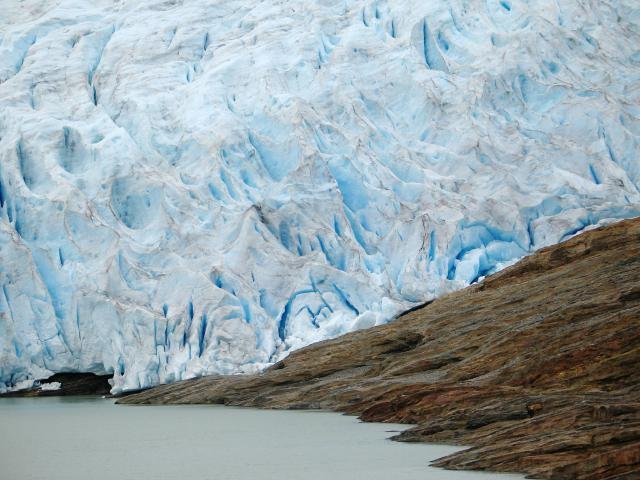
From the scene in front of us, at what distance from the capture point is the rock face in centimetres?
1205

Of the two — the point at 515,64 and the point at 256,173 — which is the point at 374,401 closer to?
the point at 256,173

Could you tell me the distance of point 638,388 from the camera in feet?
48.4

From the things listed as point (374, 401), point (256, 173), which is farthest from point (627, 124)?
point (374, 401)

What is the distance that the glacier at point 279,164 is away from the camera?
2800 centimetres

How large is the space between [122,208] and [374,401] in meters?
13.5

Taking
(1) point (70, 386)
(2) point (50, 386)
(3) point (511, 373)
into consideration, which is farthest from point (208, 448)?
(1) point (70, 386)

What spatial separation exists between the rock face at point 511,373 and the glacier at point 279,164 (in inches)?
106

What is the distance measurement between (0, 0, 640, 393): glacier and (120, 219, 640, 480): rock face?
8.86 feet

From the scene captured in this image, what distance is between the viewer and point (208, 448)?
1623cm

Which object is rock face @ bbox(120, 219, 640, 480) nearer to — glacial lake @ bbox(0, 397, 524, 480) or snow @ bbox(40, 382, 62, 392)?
glacial lake @ bbox(0, 397, 524, 480)

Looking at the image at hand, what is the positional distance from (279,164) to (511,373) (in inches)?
596

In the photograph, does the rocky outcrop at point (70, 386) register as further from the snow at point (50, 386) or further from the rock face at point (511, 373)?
the rock face at point (511, 373)

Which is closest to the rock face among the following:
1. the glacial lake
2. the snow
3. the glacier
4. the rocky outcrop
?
the glacial lake

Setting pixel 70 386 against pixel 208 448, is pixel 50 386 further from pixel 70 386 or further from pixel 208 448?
pixel 208 448
